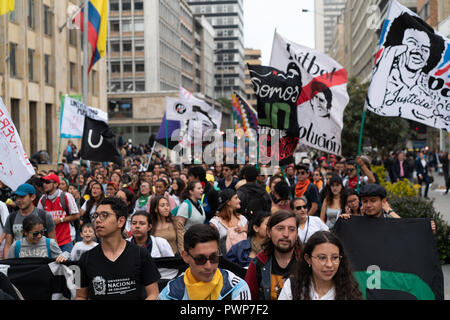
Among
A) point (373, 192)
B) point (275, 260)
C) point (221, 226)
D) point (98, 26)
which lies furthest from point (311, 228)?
point (98, 26)

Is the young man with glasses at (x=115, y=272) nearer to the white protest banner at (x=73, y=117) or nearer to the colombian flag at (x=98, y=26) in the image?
the white protest banner at (x=73, y=117)

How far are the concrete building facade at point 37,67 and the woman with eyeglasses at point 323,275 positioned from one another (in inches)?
1162

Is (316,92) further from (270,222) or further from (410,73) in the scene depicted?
(270,222)

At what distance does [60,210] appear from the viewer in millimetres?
9062

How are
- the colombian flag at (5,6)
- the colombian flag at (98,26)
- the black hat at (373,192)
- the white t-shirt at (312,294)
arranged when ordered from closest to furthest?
1. the white t-shirt at (312,294)
2. the black hat at (373,192)
3. the colombian flag at (5,6)
4. the colombian flag at (98,26)

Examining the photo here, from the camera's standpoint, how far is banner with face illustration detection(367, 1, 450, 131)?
8375 mm

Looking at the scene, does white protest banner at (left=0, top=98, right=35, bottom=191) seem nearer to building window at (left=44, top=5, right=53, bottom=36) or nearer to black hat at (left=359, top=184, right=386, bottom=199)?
black hat at (left=359, top=184, right=386, bottom=199)

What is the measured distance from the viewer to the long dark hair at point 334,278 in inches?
155

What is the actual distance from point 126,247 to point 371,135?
3710cm

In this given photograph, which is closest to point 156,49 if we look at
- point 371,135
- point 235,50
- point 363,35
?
point 363,35

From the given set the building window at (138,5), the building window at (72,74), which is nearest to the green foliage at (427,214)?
the building window at (72,74)

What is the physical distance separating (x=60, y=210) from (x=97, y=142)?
3741mm
